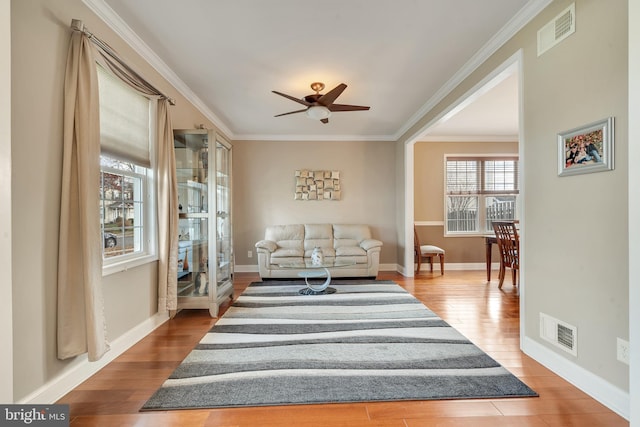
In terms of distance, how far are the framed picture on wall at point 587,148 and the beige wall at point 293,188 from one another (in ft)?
13.0

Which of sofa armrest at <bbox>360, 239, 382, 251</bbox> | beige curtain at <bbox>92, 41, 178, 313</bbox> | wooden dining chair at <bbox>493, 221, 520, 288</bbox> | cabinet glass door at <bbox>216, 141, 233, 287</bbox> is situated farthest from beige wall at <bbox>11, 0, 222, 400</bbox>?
wooden dining chair at <bbox>493, 221, 520, 288</bbox>

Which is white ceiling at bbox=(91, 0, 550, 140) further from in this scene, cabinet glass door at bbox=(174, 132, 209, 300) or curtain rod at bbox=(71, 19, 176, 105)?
cabinet glass door at bbox=(174, 132, 209, 300)

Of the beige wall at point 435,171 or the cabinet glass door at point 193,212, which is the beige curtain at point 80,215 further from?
the beige wall at point 435,171

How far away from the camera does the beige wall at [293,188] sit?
231 inches

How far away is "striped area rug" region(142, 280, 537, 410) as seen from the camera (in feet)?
6.01

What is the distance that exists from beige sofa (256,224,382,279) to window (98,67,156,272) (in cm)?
215

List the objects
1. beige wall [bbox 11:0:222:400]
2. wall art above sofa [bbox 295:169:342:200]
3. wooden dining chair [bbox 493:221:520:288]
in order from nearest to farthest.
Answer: beige wall [bbox 11:0:222:400]
wooden dining chair [bbox 493:221:520:288]
wall art above sofa [bbox 295:169:342:200]

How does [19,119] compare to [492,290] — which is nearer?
[19,119]

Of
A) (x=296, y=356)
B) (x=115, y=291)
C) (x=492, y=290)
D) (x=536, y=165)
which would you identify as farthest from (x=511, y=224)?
(x=115, y=291)

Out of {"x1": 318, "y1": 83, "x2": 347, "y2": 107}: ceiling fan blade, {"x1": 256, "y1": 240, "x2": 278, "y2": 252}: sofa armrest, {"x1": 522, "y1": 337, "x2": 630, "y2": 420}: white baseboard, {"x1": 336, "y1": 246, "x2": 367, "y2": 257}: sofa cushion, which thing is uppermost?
{"x1": 318, "y1": 83, "x2": 347, "y2": 107}: ceiling fan blade

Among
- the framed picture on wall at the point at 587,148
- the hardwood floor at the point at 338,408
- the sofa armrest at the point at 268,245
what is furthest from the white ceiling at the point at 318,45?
the hardwood floor at the point at 338,408

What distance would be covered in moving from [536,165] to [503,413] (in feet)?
5.74

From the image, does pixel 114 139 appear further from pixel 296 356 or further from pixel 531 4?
pixel 531 4

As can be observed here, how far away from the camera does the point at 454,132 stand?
5.71 m
